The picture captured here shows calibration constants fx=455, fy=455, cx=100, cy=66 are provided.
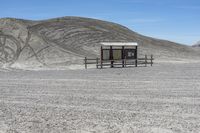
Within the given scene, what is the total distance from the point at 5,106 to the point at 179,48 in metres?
91.8

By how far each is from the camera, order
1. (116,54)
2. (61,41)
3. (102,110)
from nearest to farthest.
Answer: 1. (102,110)
2. (116,54)
3. (61,41)

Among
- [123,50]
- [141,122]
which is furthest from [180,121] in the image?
[123,50]

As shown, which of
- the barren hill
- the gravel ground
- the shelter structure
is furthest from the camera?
the barren hill

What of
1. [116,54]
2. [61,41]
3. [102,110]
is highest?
[61,41]

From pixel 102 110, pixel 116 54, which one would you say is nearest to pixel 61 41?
pixel 116 54

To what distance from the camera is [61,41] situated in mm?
88125

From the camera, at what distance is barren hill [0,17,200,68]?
7131 centimetres

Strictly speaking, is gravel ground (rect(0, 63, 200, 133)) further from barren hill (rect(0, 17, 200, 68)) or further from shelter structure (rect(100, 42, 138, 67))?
barren hill (rect(0, 17, 200, 68))

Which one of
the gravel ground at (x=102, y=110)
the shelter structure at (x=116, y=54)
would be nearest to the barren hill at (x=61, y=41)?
the shelter structure at (x=116, y=54)

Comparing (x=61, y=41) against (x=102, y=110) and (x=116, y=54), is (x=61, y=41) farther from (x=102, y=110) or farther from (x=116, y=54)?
(x=102, y=110)

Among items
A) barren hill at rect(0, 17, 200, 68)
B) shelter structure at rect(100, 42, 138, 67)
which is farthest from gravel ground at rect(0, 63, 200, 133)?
barren hill at rect(0, 17, 200, 68)

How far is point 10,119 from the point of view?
43.5ft

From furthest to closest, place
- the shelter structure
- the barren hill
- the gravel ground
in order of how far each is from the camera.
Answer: the barren hill → the shelter structure → the gravel ground

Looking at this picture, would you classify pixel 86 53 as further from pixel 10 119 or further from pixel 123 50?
pixel 10 119
